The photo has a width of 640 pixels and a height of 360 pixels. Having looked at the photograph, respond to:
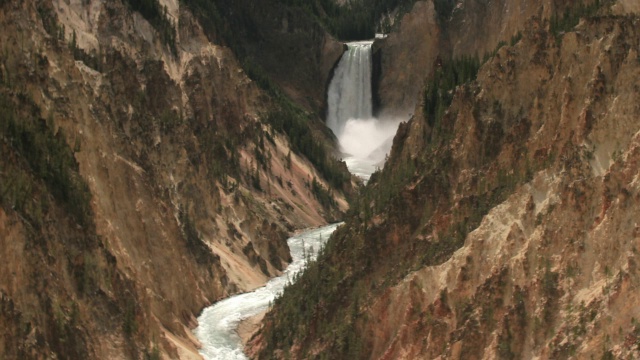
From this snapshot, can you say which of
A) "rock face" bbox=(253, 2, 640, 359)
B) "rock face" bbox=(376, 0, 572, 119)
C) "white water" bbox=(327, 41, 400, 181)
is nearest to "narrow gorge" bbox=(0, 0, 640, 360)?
"rock face" bbox=(253, 2, 640, 359)

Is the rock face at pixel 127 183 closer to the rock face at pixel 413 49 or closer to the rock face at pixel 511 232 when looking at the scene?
the rock face at pixel 511 232

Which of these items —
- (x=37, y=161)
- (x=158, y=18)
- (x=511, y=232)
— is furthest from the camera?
(x=158, y=18)

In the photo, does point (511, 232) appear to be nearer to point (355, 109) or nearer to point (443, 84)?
point (443, 84)

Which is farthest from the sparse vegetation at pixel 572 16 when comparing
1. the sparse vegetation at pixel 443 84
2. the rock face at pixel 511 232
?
the sparse vegetation at pixel 443 84

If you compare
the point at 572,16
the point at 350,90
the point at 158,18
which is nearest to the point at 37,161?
the point at 572,16

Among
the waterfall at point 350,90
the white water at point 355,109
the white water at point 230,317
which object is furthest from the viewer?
the waterfall at point 350,90

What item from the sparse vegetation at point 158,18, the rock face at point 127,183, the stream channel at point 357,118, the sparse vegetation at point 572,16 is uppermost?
the sparse vegetation at point 572,16

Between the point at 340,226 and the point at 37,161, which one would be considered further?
the point at 340,226
